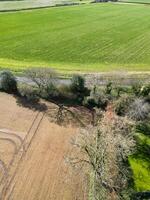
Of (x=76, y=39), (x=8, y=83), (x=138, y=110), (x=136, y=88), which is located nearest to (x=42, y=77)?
(x=8, y=83)

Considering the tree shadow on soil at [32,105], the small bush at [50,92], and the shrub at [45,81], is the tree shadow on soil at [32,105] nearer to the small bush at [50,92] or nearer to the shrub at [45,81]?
the small bush at [50,92]

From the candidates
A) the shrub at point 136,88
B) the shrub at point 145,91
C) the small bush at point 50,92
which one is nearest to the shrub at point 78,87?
the small bush at point 50,92

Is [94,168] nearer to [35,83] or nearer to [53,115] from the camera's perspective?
[53,115]

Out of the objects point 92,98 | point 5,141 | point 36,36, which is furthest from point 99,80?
point 36,36

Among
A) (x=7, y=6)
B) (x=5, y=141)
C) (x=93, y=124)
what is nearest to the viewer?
(x=5, y=141)

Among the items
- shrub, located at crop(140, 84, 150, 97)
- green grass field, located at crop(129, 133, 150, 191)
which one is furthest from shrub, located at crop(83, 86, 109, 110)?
green grass field, located at crop(129, 133, 150, 191)
